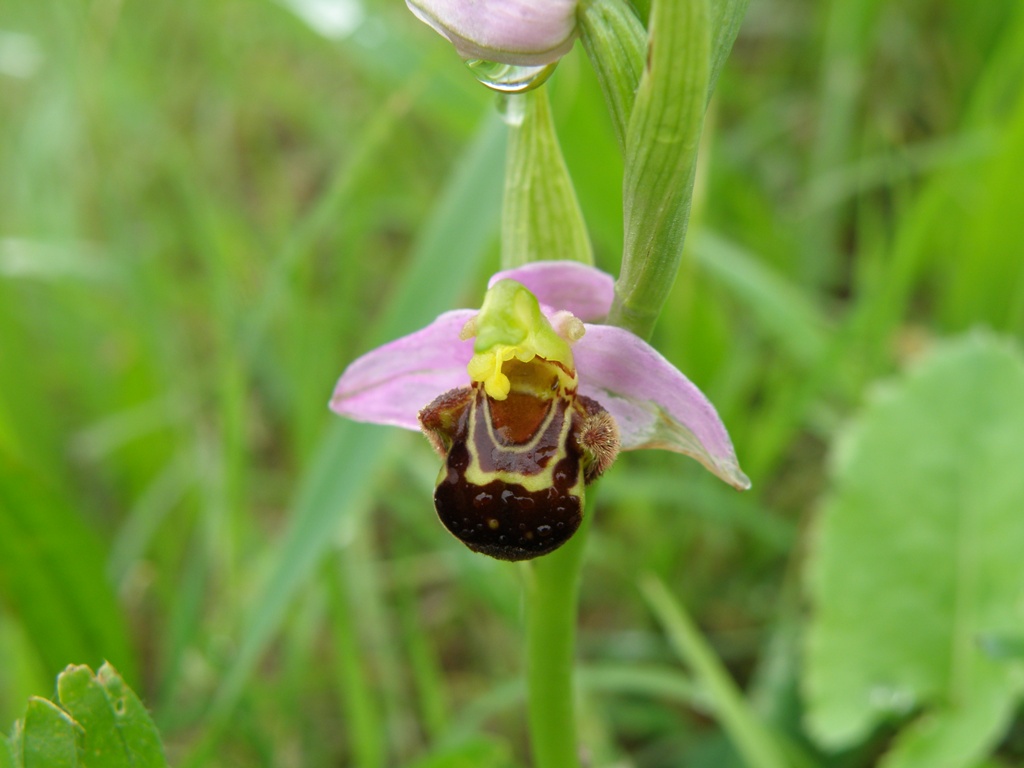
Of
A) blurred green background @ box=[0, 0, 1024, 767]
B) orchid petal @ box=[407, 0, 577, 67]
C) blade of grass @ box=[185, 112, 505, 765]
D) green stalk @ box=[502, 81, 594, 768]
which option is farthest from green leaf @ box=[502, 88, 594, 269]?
blade of grass @ box=[185, 112, 505, 765]

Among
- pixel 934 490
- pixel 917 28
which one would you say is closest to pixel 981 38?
pixel 917 28

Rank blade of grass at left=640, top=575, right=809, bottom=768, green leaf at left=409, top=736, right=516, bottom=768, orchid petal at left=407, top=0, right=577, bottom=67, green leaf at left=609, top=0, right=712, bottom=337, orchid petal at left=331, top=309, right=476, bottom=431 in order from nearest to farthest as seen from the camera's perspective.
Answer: green leaf at left=609, top=0, right=712, bottom=337 → orchid petal at left=407, top=0, right=577, bottom=67 → orchid petal at left=331, top=309, right=476, bottom=431 → green leaf at left=409, top=736, right=516, bottom=768 → blade of grass at left=640, top=575, right=809, bottom=768

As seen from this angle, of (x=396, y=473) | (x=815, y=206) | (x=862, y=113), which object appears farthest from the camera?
(x=862, y=113)

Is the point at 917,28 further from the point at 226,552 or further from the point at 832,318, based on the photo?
the point at 226,552

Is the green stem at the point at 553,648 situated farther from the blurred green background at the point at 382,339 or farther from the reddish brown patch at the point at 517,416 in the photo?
the blurred green background at the point at 382,339

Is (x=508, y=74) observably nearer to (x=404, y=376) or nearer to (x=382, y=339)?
(x=404, y=376)

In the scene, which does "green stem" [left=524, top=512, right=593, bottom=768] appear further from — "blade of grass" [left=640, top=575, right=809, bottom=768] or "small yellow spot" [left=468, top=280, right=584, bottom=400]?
"blade of grass" [left=640, top=575, right=809, bottom=768]
